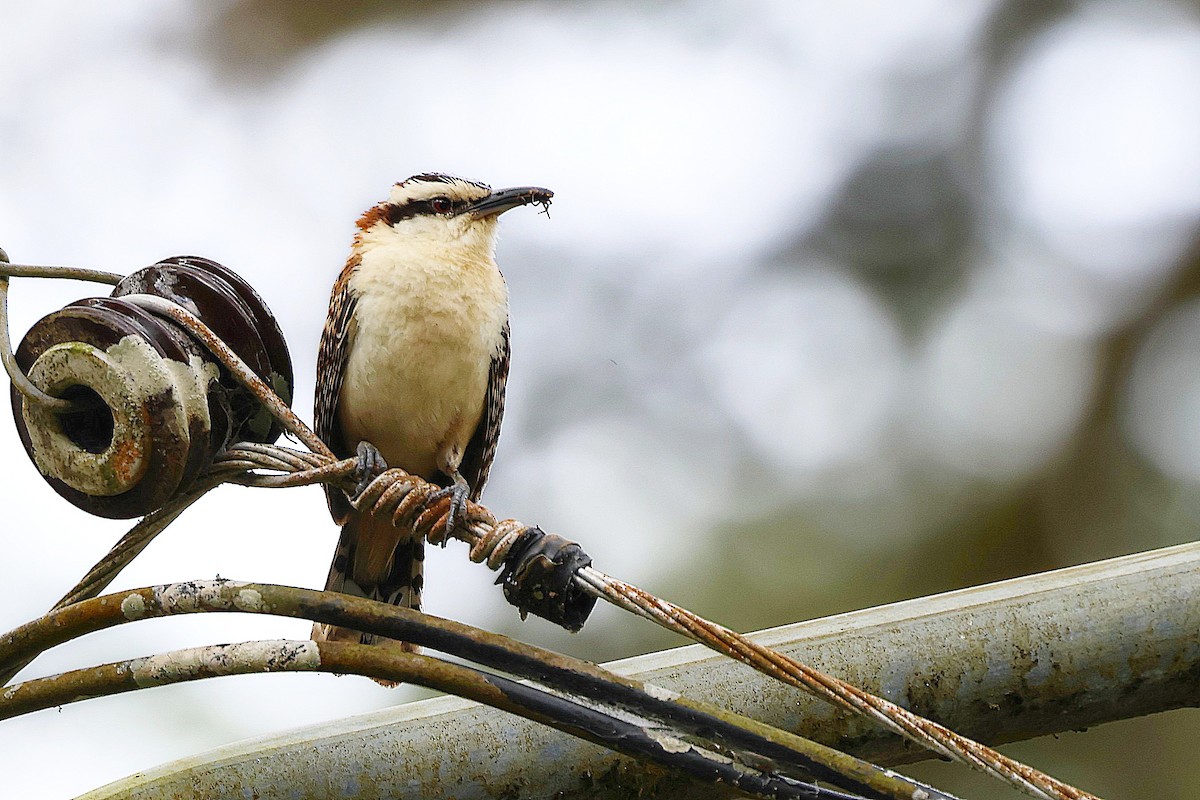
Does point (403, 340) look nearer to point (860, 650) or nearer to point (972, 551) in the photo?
point (860, 650)

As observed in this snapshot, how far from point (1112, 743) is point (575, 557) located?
3425 millimetres

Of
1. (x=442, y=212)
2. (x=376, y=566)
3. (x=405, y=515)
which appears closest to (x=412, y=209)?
(x=442, y=212)

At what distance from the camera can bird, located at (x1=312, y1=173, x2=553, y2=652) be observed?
3.13 metres

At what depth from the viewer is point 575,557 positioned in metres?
1.72

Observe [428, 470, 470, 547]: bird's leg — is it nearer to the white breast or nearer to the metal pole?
the metal pole

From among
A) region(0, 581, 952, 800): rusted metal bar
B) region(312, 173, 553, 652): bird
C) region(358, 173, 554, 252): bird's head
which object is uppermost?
region(358, 173, 554, 252): bird's head

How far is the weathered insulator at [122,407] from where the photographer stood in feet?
5.83

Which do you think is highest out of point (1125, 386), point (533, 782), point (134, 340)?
point (1125, 386)

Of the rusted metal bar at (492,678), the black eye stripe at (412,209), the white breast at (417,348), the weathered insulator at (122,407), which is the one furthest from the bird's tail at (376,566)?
the rusted metal bar at (492,678)

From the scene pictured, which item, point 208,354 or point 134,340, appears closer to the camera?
point 134,340

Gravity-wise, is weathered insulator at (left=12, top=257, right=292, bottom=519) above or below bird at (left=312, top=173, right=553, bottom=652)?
below

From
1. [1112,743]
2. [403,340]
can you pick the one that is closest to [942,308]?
[1112,743]

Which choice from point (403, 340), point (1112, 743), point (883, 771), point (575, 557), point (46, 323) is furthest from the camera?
point (1112, 743)

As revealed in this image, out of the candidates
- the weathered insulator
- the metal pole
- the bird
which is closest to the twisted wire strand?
the weathered insulator
